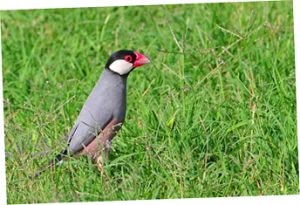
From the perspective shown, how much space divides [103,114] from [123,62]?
12.5 inches

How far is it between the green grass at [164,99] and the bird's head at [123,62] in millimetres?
222

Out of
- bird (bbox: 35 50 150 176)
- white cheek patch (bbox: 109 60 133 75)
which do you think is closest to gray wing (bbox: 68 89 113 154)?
bird (bbox: 35 50 150 176)

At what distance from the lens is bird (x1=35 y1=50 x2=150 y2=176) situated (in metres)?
7.36

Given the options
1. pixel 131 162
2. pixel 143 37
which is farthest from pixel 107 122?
pixel 143 37

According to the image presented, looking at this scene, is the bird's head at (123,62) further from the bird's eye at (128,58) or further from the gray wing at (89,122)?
the gray wing at (89,122)

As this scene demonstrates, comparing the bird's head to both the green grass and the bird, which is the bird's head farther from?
the green grass

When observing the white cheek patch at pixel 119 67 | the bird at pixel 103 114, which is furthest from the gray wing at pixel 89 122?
the white cheek patch at pixel 119 67

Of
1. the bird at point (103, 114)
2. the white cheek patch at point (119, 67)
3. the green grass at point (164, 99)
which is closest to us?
the green grass at point (164, 99)

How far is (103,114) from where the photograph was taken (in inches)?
295

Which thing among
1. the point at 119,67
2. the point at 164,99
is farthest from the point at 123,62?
the point at 164,99

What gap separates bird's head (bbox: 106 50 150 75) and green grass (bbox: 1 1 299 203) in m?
0.22

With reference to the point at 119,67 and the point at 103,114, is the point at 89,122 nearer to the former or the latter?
the point at 103,114

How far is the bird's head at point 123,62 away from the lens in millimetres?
7648

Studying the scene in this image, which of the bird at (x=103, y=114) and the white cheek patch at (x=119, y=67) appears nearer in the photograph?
the bird at (x=103, y=114)
